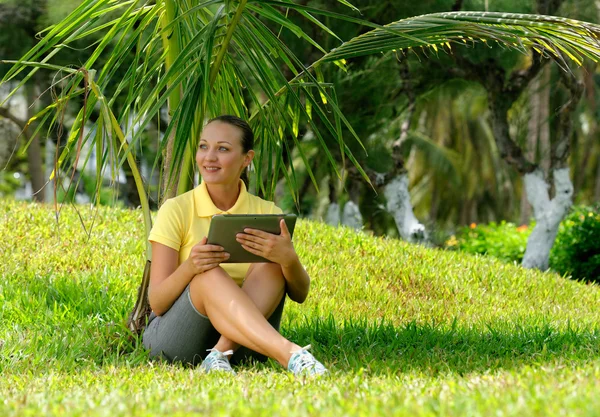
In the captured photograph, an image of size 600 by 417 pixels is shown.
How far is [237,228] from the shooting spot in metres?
3.25

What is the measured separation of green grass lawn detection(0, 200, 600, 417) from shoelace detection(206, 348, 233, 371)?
0.29 ft

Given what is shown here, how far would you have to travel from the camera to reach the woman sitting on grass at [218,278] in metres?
3.30

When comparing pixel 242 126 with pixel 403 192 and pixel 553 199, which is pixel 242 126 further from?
pixel 403 192

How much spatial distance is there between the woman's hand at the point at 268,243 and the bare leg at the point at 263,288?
14 cm

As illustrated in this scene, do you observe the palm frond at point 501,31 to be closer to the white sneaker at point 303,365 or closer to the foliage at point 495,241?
the white sneaker at point 303,365

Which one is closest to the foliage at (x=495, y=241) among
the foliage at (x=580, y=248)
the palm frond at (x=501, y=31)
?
the foliage at (x=580, y=248)

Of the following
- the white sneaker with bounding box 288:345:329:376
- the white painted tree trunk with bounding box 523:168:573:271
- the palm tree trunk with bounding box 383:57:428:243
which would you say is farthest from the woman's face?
the palm tree trunk with bounding box 383:57:428:243

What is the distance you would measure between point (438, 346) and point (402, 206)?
560 centimetres

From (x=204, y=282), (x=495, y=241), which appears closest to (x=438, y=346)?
(x=204, y=282)

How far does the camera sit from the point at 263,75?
11.9 feet

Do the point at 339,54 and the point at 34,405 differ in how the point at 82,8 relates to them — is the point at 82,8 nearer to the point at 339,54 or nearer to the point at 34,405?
the point at 339,54

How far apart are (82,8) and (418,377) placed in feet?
6.77

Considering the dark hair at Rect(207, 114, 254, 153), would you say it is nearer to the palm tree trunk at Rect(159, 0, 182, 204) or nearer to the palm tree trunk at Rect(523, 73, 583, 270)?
the palm tree trunk at Rect(159, 0, 182, 204)

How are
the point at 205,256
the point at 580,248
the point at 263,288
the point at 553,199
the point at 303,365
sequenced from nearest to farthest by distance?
the point at 303,365
the point at 205,256
the point at 263,288
the point at 553,199
the point at 580,248
